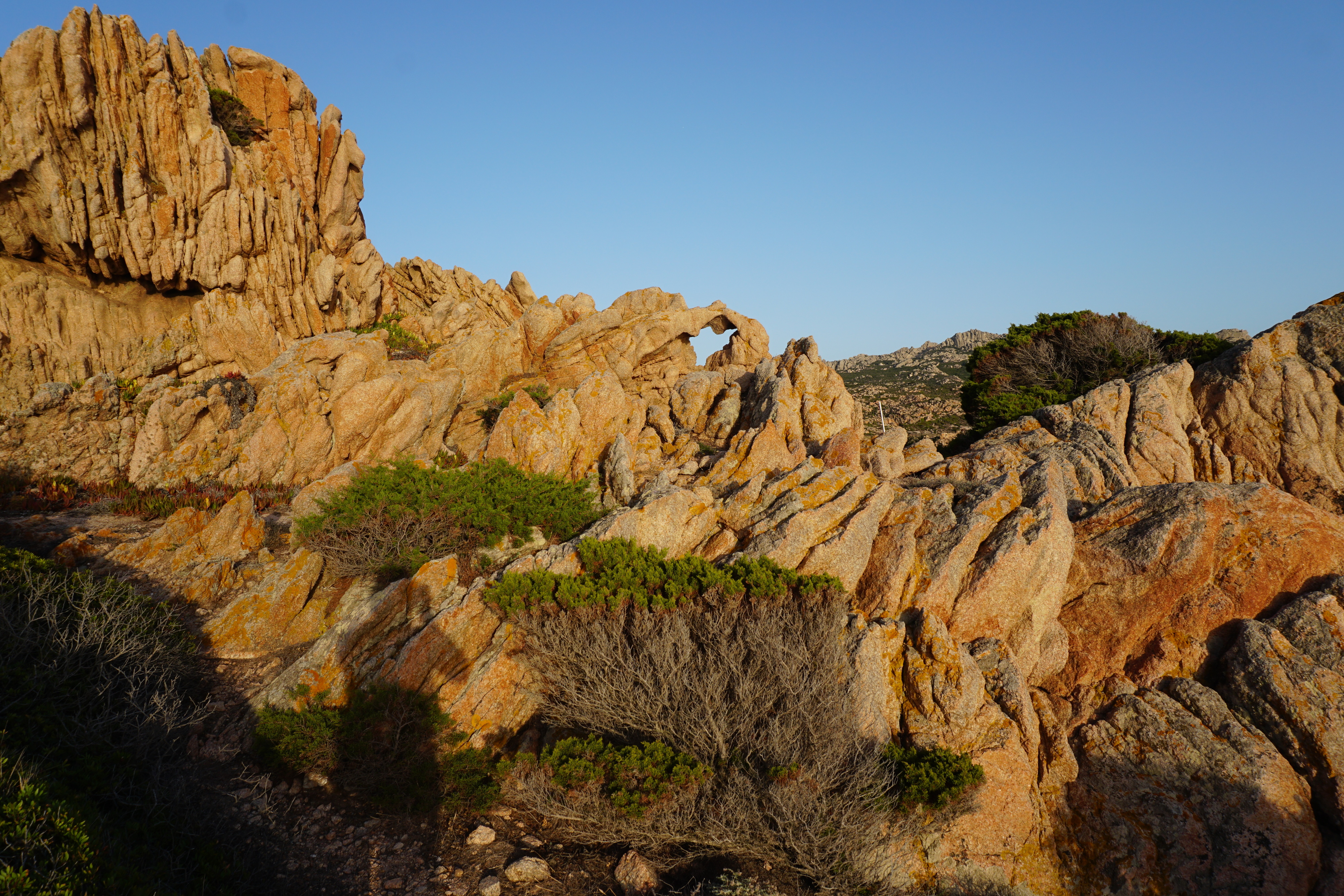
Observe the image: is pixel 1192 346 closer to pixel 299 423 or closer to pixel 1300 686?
pixel 1300 686

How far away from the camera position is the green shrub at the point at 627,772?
8.10 metres

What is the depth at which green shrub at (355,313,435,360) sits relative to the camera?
30.6 meters

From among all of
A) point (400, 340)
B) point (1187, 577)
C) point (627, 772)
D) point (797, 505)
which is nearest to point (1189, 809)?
point (1187, 577)

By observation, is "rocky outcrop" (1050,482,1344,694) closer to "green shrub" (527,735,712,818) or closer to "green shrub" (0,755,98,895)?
"green shrub" (527,735,712,818)

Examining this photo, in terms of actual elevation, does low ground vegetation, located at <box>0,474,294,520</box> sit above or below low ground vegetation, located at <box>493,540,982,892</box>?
above

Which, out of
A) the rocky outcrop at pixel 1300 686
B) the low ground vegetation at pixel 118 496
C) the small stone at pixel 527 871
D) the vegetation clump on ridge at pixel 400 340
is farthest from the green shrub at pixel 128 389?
the rocky outcrop at pixel 1300 686

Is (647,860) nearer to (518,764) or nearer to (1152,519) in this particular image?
(518,764)

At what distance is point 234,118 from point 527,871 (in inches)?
1561

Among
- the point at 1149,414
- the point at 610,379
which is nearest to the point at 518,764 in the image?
the point at 610,379

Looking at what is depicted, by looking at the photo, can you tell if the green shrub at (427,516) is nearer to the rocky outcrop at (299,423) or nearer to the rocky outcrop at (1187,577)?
the rocky outcrop at (299,423)

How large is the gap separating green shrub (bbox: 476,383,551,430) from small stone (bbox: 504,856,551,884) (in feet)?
66.5

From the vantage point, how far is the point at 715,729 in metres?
8.78

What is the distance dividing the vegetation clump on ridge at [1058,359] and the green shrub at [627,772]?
69.4 feet

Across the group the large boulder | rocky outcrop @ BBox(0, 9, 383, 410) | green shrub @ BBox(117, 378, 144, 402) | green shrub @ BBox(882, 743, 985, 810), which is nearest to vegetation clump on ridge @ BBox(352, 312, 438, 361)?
rocky outcrop @ BBox(0, 9, 383, 410)
